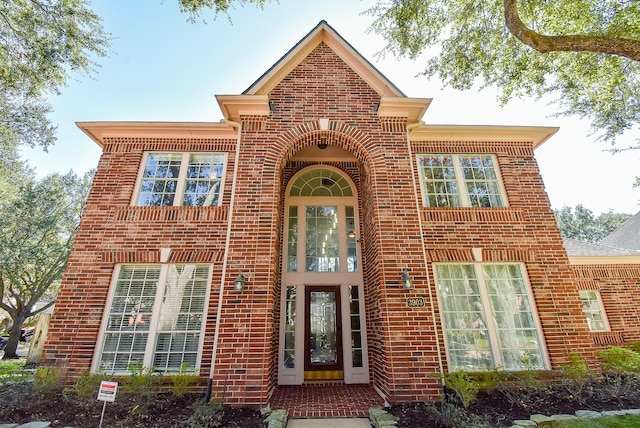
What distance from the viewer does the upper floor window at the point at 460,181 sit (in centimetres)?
671

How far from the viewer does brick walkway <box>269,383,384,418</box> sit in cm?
457

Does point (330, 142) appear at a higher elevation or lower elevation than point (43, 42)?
lower

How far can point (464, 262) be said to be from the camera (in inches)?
239

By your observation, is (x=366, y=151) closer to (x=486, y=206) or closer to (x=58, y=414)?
(x=486, y=206)

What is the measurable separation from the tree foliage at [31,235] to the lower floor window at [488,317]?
17.9 meters

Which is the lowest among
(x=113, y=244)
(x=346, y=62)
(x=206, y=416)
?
(x=206, y=416)

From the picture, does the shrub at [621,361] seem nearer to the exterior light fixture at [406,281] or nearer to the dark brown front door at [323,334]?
the exterior light fixture at [406,281]

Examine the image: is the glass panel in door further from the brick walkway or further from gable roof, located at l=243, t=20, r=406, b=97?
gable roof, located at l=243, t=20, r=406, b=97

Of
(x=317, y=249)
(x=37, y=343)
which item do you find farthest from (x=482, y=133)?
(x=37, y=343)

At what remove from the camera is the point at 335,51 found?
6.94 meters

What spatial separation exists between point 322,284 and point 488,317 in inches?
147

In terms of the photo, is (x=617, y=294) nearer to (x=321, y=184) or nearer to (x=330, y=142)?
(x=321, y=184)

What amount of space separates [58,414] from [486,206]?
9115 millimetres

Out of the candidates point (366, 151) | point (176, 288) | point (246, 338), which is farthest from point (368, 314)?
point (176, 288)
